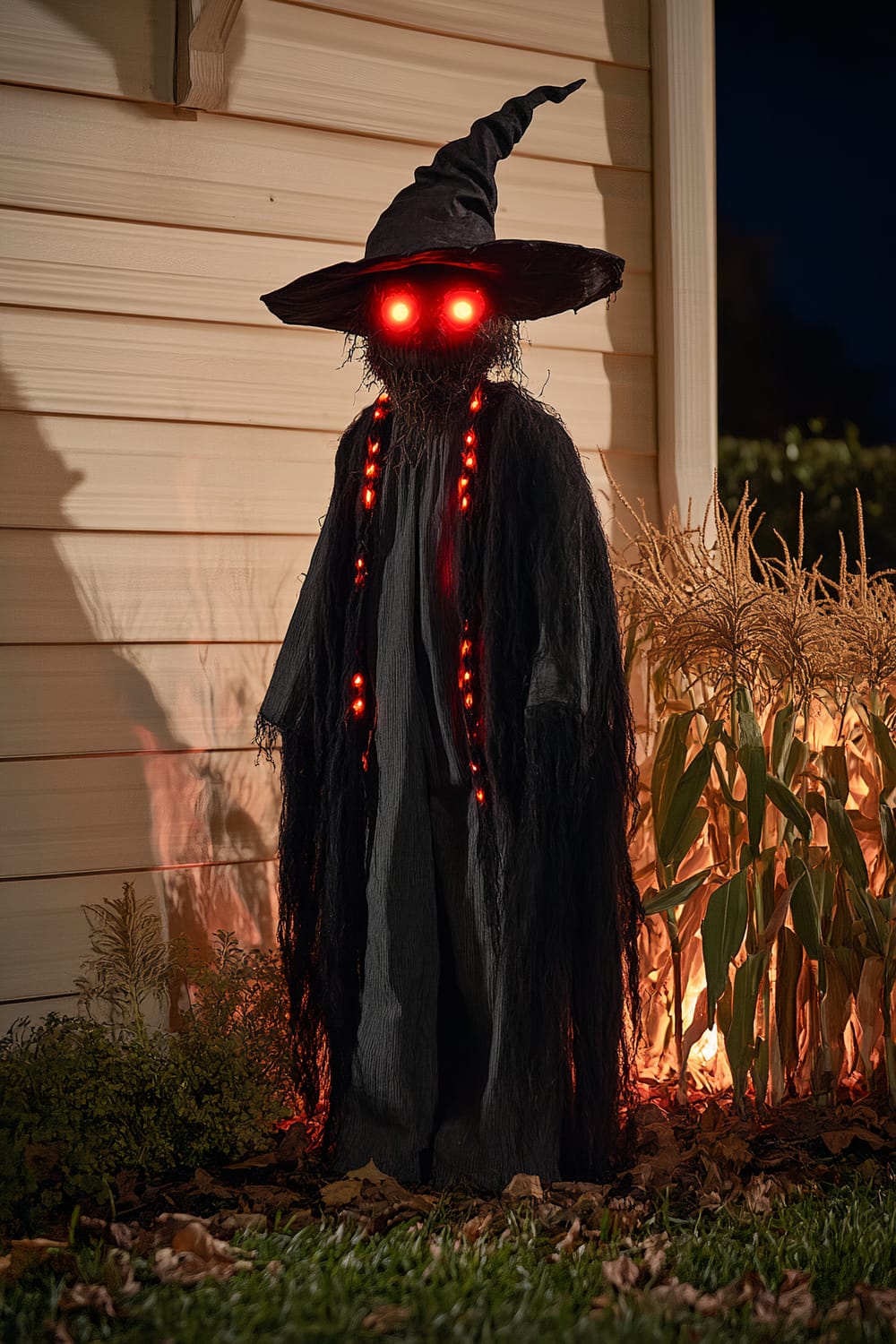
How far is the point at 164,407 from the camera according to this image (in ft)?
9.27

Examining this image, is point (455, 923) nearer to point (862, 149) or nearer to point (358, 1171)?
point (358, 1171)

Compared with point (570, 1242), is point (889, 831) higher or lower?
higher

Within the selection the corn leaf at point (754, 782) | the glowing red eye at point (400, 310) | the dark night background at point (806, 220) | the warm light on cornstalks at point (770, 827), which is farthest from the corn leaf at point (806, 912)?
the dark night background at point (806, 220)

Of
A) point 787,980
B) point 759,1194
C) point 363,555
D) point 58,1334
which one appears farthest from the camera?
point 787,980

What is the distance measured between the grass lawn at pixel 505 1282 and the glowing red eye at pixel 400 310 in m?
1.59

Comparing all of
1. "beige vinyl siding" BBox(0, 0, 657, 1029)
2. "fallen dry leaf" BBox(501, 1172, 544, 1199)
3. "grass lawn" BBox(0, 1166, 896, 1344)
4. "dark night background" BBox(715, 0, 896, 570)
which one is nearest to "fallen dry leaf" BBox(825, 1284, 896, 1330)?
"grass lawn" BBox(0, 1166, 896, 1344)

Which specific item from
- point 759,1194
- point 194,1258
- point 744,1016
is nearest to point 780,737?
point 744,1016

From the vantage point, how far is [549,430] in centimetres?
225

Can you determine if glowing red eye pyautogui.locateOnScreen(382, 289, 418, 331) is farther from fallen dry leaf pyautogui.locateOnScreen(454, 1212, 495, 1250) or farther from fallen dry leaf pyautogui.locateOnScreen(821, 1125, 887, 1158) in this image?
fallen dry leaf pyautogui.locateOnScreen(821, 1125, 887, 1158)

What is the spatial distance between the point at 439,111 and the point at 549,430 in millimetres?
1309

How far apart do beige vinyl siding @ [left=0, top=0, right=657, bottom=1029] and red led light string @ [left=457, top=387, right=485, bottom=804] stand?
2.66 ft

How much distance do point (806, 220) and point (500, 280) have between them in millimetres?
4669

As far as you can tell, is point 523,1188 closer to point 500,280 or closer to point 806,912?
point 806,912

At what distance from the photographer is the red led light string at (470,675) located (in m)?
2.24
